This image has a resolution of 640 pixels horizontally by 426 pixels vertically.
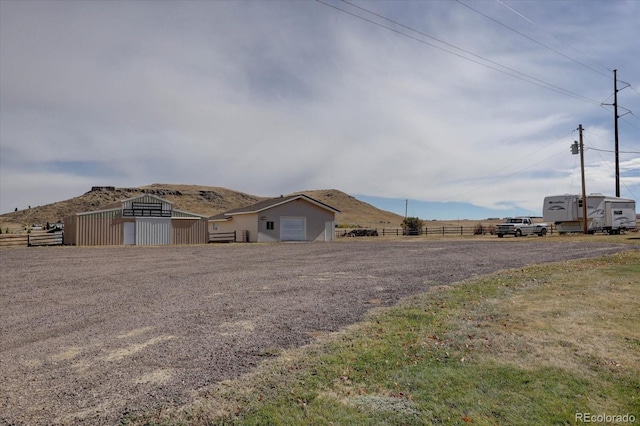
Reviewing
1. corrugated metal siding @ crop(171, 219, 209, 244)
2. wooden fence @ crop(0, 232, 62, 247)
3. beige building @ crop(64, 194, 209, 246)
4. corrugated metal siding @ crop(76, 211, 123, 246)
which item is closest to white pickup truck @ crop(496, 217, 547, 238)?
corrugated metal siding @ crop(171, 219, 209, 244)

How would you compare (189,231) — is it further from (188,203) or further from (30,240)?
(188,203)

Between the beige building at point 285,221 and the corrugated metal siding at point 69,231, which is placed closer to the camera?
the corrugated metal siding at point 69,231

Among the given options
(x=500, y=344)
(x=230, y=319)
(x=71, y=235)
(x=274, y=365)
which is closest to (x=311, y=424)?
(x=274, y=365)

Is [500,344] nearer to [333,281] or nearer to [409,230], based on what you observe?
[333,281]

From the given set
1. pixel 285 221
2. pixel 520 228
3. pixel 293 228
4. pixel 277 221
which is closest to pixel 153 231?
pixel 277 221

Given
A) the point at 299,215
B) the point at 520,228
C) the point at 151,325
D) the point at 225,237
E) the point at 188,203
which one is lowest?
the point at 151,325

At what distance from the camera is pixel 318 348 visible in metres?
5.09

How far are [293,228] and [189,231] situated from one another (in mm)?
9169

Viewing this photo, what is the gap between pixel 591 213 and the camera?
3247cm

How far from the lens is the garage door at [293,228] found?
34.8 meters

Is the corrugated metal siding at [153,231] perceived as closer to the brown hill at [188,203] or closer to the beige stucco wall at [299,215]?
the beige stucco wall at [299,215]

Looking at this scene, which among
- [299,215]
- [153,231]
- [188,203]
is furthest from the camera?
[188,203]

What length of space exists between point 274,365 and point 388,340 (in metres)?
1.78

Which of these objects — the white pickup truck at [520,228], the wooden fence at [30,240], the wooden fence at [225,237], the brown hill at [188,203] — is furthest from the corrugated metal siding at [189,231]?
the brown hill at [188,203]
